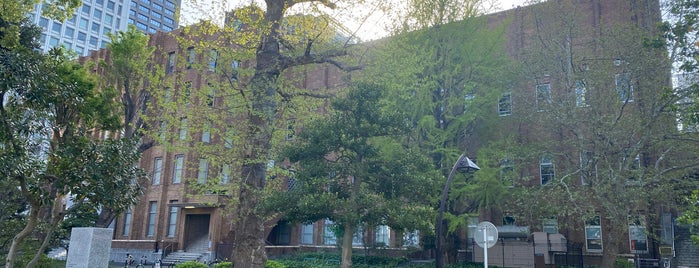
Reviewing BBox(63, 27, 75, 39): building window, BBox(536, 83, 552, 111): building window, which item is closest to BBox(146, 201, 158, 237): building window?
BBox(536, 83, 552, 111): building window

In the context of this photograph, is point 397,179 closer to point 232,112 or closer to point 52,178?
point 232,112

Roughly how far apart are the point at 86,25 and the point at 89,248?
78.1 meters

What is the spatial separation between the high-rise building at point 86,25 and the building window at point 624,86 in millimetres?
71774

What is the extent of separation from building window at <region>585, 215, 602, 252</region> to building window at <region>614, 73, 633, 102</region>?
23.5ft

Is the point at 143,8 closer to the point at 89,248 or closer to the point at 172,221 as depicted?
the point at 172,221

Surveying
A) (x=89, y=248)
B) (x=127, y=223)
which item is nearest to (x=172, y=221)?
(x=127, y=223)

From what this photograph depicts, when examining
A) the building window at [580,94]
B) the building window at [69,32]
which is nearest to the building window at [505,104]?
the building window at [580,94]

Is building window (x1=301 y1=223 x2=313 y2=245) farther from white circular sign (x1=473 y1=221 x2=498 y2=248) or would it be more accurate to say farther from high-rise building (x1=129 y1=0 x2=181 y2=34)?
high-rise building (x1=129 y1=0 x2=181 y2=34)

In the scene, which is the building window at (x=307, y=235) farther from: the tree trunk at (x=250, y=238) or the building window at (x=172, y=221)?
the tree trunk at (x=250, y=238)

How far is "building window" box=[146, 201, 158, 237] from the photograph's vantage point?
114 feet

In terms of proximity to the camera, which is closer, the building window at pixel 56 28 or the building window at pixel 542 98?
the building window at pixel 542 98

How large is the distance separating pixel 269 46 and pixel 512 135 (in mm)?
10379

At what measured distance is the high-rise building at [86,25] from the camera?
73188mm

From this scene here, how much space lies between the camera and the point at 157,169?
35531mm
